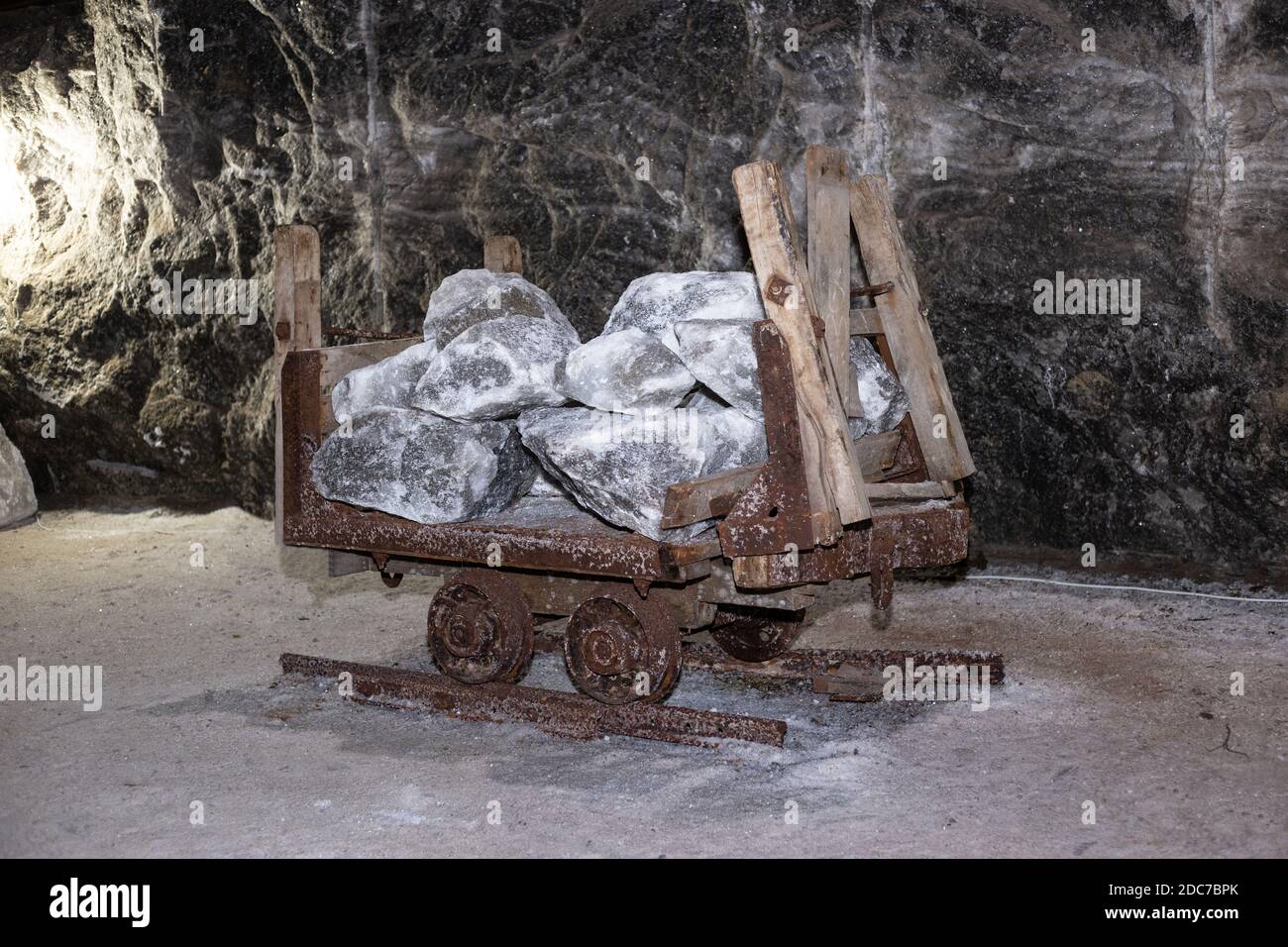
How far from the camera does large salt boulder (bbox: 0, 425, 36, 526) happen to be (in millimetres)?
10281

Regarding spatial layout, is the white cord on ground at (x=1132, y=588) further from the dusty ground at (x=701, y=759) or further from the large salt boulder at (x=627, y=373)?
the large salt boulder at (x=627, y=373)

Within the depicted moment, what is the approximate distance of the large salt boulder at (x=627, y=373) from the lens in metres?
4.70

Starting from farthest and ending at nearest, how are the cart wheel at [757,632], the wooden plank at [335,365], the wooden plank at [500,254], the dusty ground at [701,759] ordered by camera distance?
the wooden plank at [500,254], the cart wheel at [757,632], the wooden plank at [335,365], the dusty ground at [701,759]

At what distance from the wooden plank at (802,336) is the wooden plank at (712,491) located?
24 centimetres

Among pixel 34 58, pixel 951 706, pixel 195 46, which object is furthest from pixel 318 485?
pixel 34 58

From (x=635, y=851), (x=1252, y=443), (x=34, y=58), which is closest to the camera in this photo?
(x=635, y=851)

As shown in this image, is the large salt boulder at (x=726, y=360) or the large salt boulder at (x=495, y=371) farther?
the large salt boulder at (x=495, y=371)

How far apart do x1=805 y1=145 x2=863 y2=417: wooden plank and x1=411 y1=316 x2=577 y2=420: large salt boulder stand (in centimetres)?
103

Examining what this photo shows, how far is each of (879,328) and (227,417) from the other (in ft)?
20.4

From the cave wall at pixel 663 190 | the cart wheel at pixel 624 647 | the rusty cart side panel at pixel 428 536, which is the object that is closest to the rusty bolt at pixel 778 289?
the rusty cart side panel at pixel 428 536

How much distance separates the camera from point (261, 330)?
32.4 ft

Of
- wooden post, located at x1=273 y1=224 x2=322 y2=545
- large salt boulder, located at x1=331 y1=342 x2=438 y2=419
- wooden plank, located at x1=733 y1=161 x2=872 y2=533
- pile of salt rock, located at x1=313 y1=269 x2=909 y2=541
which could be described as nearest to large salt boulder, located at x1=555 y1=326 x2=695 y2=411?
pile of salt rock, located at x1=313 y1=269 x2=909 y2=541

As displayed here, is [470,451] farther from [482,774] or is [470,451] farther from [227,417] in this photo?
[227,417]

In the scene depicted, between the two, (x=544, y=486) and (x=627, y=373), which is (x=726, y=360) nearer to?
(x=627, y=373)
